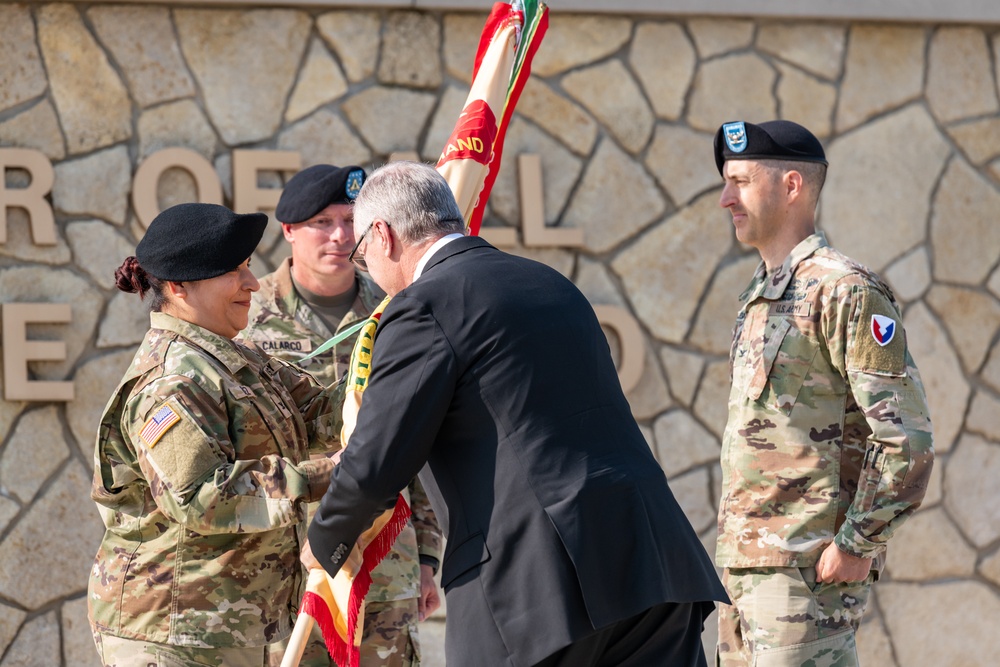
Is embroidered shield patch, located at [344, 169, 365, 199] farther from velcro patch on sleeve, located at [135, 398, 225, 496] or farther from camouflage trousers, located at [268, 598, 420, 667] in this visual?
velcro patch on sleeve, located at [135, 398, 225, 496]

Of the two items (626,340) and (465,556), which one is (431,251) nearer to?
(465,556)

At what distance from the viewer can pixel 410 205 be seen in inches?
104

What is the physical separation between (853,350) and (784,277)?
1.05 ft

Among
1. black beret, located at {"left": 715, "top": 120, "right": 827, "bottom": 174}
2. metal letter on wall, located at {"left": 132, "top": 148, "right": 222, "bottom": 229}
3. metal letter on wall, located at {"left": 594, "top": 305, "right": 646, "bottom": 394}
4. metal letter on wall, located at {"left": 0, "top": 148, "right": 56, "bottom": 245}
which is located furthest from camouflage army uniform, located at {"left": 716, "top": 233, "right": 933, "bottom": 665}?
metal letter on wall, located at {"left": 0, "top": 148, "right": 56, "bottom": 245}

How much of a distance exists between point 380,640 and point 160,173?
2239 mm

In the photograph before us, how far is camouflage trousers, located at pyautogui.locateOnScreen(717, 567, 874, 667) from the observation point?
326 centimetres

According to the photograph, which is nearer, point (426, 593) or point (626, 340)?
point (426, 593)

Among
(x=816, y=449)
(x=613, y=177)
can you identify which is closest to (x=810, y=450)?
(x=816, y=449)

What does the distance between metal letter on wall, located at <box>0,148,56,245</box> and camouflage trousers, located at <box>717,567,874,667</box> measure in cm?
299

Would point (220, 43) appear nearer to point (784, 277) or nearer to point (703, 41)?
point (703, 41)

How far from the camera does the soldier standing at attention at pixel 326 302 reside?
3871 mm

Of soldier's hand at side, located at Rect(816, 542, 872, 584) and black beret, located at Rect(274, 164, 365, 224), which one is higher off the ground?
black beret, located at Rect(274, 164, 365, 224)

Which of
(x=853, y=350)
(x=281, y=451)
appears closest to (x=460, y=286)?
(x=281, y=451)

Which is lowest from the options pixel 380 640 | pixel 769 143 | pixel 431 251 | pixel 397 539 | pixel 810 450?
pixel 380 640
